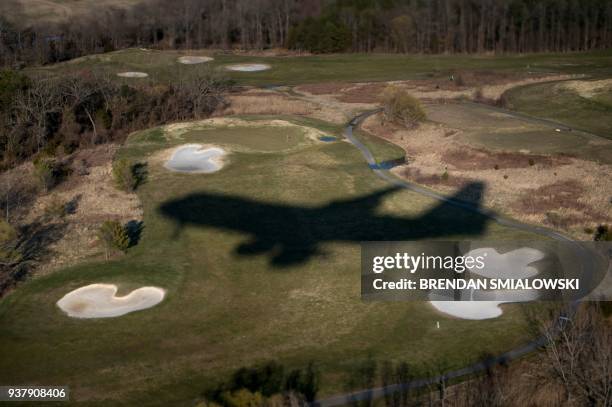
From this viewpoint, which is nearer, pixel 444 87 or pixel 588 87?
pixel 588 87

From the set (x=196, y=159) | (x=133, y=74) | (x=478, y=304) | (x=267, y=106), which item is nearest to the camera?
(x=478, y=304)

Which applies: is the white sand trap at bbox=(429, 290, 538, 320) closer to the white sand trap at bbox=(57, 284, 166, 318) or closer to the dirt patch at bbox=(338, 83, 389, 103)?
the white sand trap at bbox=(57, 284, 166, 318)

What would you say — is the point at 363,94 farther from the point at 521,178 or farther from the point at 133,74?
the point at 521,178

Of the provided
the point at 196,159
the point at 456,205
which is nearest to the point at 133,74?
the point at 196,159

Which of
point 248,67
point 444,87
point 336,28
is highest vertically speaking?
point 336,28

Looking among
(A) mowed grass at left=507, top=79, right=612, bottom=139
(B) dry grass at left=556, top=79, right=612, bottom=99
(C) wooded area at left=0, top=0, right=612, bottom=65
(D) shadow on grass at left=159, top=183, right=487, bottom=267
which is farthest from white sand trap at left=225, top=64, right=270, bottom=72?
(D) shadow on grass at left=159, top=183, right=487, bottom=267
